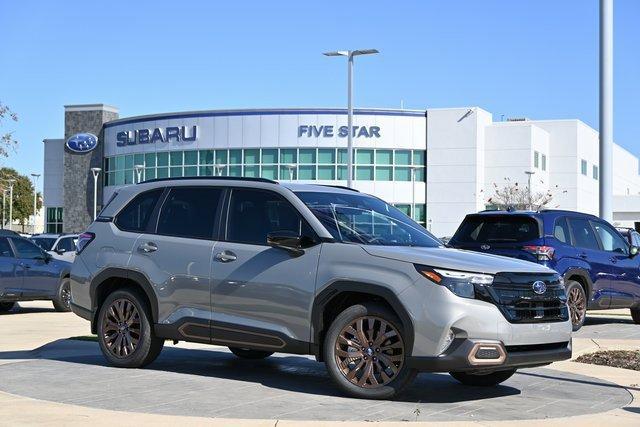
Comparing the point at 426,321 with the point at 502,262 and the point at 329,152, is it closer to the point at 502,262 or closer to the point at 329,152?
the point at 502,262

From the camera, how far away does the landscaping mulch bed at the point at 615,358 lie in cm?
1120

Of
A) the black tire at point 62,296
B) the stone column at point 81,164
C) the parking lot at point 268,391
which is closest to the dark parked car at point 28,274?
the black tire at point 62,296

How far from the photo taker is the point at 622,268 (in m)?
16.3

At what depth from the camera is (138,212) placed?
10.4 metres

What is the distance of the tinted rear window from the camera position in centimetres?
1512

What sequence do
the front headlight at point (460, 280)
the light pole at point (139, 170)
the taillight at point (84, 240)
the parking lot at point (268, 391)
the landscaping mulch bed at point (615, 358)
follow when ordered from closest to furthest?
the parking lot at point (268, 391)
the front headlight at point (460, 280)
the taillight at point (84, 240)
the landscaping mulch bed at point (615, 358)
the light pole at point (139, 170)

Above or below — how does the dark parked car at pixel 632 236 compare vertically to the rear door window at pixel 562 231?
below

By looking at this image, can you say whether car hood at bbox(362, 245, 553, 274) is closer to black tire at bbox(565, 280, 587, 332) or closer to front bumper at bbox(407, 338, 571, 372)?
front bumper at bbox(407, 338, 571, 372)

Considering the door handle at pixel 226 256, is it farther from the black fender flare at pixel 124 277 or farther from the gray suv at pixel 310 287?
the black fender flare at pixel 124 277

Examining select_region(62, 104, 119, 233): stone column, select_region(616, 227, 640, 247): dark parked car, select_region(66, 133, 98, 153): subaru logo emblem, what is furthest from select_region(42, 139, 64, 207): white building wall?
select_region(616, 227, 640, 247): dark parked car

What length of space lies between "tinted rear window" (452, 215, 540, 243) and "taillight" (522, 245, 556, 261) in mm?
183

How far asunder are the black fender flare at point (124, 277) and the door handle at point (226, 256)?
88 centimetres

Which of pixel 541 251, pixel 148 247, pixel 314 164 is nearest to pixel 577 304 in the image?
pixel 541 251

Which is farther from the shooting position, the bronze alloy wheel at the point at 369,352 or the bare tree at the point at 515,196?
the bare tree at the point at 515,196
